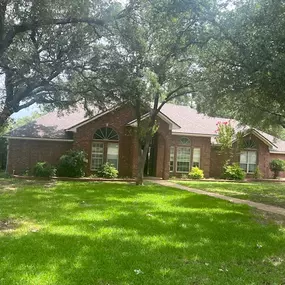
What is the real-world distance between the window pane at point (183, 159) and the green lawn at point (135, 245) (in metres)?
14.9

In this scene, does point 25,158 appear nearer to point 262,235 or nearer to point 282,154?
point 262,235

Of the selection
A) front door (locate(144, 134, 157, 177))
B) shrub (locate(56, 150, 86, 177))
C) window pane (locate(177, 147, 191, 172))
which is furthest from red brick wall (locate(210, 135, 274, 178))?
shrub (locate(56, 150, 86, 177))

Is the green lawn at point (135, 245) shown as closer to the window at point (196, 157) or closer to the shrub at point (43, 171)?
the shrub at point (43, 171)

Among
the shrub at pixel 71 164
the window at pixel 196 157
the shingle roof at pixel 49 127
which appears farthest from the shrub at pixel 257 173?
the shingle roof at pixel 49 127

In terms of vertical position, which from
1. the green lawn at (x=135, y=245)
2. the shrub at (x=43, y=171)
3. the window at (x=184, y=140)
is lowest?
the green lawn at (x=135, y=245)

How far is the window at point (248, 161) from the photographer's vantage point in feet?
95.1

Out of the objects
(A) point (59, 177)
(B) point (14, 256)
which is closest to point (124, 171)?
(A) point (59, 177)

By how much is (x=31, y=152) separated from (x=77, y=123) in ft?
12.4

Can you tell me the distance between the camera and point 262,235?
8.52m

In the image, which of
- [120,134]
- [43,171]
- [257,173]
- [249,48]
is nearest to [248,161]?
[257,173]

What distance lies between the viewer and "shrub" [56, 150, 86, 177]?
22.6 m

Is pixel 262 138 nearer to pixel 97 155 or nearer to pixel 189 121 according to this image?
pixel 189 121

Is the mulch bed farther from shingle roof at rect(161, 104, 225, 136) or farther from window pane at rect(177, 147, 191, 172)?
window pane at rect(177, 147, 191, 172)

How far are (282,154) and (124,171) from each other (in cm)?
1495
